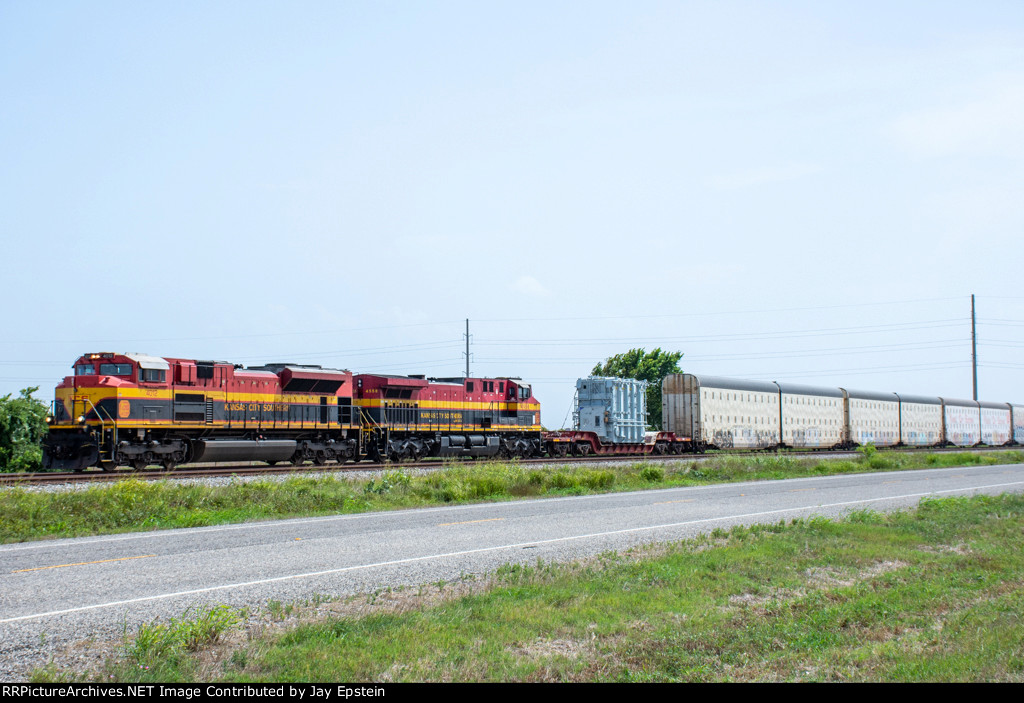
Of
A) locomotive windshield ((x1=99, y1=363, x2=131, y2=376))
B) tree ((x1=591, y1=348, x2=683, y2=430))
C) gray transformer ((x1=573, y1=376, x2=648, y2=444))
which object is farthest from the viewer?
tree ((x1=591, y1=348, x2=683, y2=430))

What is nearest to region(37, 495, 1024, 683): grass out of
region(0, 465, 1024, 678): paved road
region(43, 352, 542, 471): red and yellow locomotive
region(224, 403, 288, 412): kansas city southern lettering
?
region(0, 465, 1024, 678): paved road

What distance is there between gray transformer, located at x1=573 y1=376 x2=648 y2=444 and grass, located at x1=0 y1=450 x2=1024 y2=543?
11768 millimetres

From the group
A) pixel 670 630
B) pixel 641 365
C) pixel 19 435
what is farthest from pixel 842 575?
pixel 641 365

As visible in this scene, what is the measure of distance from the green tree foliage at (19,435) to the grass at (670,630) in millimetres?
29793

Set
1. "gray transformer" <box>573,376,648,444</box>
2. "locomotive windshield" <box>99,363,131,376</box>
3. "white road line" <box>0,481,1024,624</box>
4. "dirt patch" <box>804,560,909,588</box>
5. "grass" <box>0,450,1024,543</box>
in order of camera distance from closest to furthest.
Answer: "white road line" <box>0,481,1024,624</box> → "dirt patch" <box>804,560,909,588</box> → "grass" <box>0,450,1024,543</box> → "locomotive windshield" <box>99,363,131,376</box> → "gray transformer" <box>573,376,648,444</box>

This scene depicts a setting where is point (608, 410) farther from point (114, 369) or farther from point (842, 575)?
point (842, 575)

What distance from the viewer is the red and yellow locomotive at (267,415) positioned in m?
25.6

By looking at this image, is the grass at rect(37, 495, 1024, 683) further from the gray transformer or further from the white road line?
the gray transformer

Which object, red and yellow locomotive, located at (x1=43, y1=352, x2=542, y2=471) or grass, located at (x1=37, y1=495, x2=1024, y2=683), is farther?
red and yellow locomotive, located at (x1=43, y1=352, x2=542, y2=471)

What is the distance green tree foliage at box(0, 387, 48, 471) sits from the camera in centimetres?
3250

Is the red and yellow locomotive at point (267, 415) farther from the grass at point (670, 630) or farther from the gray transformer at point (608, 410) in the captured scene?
the grass at point (670, 630)

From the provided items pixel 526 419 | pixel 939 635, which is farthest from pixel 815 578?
pixel 526 419
